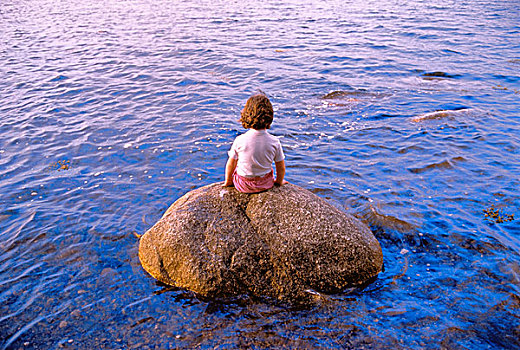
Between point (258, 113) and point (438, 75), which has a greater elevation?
point (258, 113)

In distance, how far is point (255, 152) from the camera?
5.70 m

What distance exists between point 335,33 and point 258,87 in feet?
35.7

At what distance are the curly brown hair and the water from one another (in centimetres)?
262

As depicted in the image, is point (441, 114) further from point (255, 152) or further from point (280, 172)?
point (255, 152)

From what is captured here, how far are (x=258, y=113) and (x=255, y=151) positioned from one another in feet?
1.84

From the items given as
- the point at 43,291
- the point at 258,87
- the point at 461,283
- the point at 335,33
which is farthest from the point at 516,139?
the point at 335,33

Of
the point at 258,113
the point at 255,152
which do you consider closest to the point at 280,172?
the point at 255,152

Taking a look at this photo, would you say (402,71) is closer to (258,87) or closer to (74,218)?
(258,87)

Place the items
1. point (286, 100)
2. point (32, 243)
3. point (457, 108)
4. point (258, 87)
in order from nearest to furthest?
point (32, 243) → point (457, 108) → point (286, 100) → point (258, 87)

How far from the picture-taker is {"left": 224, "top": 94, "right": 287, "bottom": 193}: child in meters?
5.57

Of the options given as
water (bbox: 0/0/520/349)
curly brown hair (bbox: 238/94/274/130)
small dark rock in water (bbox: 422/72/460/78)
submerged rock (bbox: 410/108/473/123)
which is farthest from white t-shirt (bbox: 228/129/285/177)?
small dark rock in water (bbox: 422/72/460/78)

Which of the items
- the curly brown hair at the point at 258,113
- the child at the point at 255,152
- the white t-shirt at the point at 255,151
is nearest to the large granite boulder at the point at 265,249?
the child at the point at 255,152

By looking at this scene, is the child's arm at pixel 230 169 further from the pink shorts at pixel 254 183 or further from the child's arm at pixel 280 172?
the child's arm at pixel 280 172

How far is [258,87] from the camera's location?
47.2 feet
